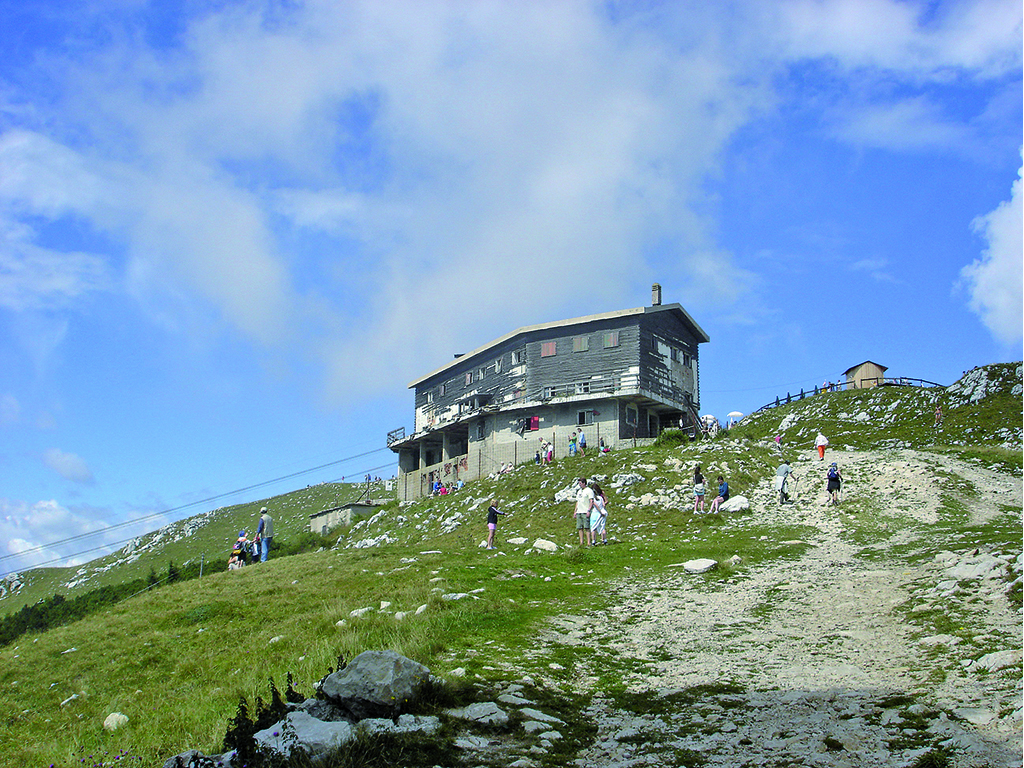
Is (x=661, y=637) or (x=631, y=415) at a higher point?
(x=631, y=415)

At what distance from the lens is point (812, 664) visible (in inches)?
349

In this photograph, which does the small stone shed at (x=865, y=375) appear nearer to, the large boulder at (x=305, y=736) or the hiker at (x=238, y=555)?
the hiker at (x=238, y=555)

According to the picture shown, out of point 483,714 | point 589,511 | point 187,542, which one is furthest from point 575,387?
point 187,542

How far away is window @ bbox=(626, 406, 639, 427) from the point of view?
46781 mm

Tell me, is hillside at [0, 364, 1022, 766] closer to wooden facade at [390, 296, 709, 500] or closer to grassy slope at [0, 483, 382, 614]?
wooden facade at [390, 296, 709, 500]

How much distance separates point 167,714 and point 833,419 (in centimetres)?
6191

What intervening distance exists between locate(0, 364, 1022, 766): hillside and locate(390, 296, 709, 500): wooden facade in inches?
764


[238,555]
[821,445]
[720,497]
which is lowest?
[238,555]

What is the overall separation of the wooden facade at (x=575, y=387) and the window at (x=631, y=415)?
0.22 ft

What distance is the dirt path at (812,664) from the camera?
6340 millimetres

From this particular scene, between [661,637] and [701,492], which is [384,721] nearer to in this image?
[661,637]

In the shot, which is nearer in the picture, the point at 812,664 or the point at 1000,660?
the point at 1000,660

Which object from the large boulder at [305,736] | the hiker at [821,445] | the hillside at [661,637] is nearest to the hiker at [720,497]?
the hillside at [661,637]

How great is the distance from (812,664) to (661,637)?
2.25 metres
